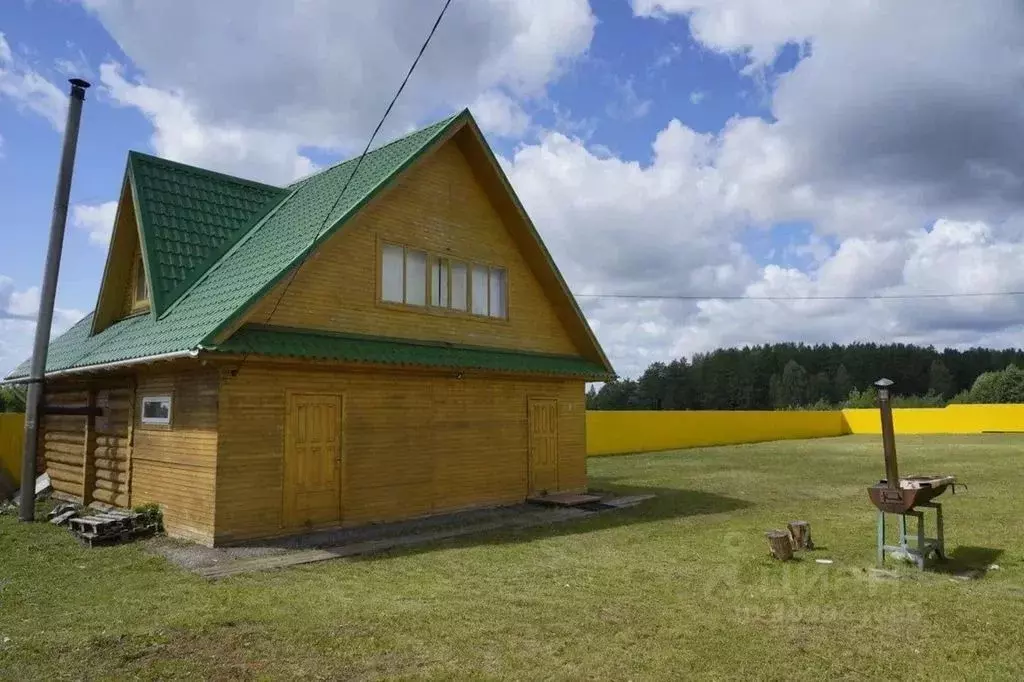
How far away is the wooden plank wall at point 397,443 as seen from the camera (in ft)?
37.5

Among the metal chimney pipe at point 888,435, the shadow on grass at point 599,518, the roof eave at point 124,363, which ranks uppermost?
the roof eave at point 124,363

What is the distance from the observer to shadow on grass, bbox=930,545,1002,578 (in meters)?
9.55

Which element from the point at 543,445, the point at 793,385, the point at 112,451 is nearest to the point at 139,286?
the point at 112,451

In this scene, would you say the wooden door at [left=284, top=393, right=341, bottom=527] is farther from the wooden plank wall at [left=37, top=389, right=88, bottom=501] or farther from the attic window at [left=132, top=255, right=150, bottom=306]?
the wooden plank wall at [left=37, top=389, right=88, bottom=501]

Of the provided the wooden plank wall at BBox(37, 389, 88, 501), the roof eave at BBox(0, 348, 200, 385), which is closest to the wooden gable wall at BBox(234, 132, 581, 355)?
the roof eave at BBox(0, 348, 200, 385)

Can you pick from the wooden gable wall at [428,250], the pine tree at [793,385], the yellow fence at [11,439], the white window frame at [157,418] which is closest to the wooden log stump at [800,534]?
the wooden gable wall at [428,250]

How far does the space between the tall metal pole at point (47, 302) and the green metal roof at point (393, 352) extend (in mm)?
5828

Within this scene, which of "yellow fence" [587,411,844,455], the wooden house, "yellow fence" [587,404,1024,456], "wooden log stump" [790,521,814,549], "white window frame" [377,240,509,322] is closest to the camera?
"wooden log stump" [790,521,814,549]

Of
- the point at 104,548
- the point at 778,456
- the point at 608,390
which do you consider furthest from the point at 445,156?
the point at 608,390

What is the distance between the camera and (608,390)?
9194cm

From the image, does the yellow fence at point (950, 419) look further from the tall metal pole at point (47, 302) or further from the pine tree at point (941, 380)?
the pine tree at point (941, 380)

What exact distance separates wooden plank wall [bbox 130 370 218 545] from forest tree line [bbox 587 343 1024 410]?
84760mm

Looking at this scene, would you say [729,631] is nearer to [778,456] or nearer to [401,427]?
[401,427]

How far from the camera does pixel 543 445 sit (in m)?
17.0
